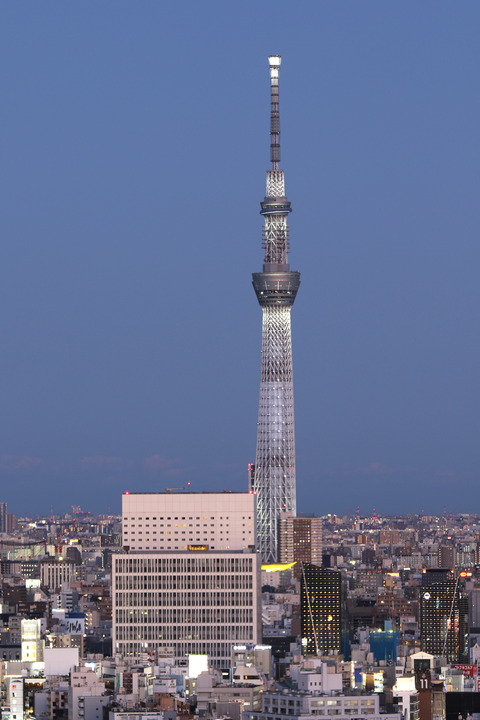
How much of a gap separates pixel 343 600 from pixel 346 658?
30836mm

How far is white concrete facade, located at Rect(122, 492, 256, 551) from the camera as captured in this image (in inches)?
4141

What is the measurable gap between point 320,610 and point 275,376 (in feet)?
115

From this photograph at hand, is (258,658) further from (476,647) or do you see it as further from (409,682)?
(476,647)

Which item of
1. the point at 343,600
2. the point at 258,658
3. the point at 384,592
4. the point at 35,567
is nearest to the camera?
the point at 258,658

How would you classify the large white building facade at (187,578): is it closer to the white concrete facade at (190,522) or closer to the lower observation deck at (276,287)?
the white concrete facade at (190,522)

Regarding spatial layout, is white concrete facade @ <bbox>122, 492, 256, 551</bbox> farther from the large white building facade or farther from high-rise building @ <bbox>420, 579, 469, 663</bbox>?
high-rise building @ <bbox>420, 579, 469, 663</bbox>

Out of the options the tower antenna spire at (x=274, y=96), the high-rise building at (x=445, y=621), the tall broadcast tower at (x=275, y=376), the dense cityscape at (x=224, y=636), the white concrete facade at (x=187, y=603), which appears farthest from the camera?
the tall broadcast tower at (x=275, y=376)

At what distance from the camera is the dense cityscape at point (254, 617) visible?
76.8m

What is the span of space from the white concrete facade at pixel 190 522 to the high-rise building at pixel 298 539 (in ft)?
189

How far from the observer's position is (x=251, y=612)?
102m

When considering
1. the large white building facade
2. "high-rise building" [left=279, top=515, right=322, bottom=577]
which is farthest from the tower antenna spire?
the large white building facade

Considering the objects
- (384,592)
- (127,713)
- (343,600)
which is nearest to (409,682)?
(127,713)

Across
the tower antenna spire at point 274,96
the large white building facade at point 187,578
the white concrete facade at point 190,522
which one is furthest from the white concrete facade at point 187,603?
the tower antenna spire at point 274,96

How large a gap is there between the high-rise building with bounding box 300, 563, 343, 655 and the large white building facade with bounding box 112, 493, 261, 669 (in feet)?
33.6
